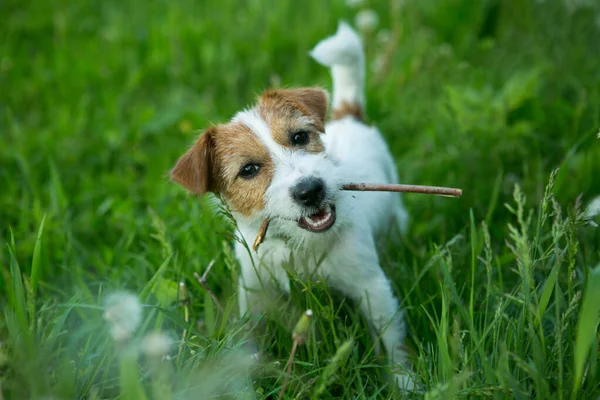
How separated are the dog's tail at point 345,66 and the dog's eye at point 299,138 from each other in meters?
0.81

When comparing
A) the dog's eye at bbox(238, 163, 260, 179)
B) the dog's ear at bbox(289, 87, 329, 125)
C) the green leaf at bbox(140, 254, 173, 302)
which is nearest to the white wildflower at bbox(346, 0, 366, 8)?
the dog's ear at bbox(289, 87, 329, 125)

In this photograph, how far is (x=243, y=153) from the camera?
8.77ft

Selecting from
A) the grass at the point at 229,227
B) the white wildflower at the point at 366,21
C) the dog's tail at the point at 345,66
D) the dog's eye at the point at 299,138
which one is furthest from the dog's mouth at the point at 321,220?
the white wildflower at the point at 366,21

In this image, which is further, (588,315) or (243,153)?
(243,153)

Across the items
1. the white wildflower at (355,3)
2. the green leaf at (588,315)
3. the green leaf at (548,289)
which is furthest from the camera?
the white wildflower at (355,3)

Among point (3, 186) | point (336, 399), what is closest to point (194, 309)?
point (336, 399)

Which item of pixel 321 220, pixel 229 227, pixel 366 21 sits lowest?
pixel 229 227

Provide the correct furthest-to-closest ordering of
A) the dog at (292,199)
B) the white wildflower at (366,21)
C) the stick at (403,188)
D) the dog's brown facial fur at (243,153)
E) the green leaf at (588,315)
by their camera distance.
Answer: the white wildflower at (366,21), the dog's brown facial fur at (243,153), the dog at (292,199), the stick at (403,188), the green leaf at (588,315)

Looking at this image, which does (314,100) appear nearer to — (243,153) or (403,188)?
(243,153)

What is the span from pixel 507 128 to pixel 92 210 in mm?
2608

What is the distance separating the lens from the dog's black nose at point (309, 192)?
7.93ft

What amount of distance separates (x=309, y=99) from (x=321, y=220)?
0.68 m

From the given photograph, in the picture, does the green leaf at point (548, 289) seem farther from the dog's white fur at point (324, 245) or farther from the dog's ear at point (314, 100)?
the dog's ear at point (314, 100)

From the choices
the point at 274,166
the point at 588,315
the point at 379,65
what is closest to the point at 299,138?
the point at 274,166
